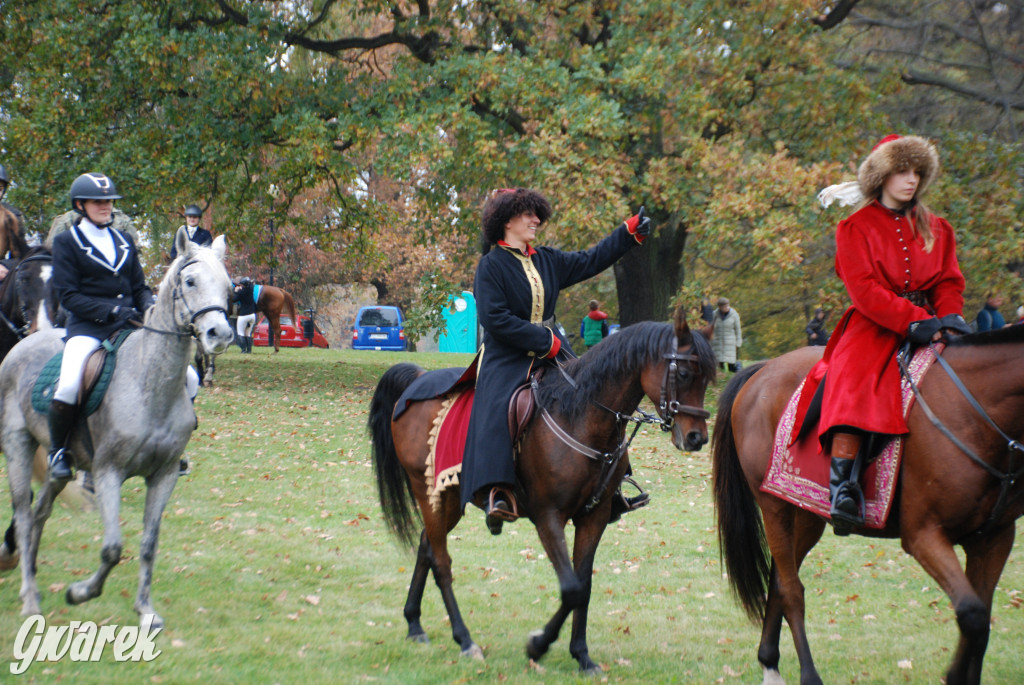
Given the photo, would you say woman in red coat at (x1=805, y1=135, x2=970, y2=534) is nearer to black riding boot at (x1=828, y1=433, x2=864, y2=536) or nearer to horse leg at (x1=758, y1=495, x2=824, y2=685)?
black riding boot at (x1=828, y1=433, x2=864, y2=536)

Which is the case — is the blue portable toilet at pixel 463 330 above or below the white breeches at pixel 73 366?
below

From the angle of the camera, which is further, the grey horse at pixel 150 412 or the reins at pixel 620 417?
the grey horse at pixel 150 412

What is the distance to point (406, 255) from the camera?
1734 inches

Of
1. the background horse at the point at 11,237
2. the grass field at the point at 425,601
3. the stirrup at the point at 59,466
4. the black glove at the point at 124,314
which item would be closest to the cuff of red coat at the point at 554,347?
the grass field at the point at 425,601

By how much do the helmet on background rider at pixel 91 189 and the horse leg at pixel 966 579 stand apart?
17.2 feet

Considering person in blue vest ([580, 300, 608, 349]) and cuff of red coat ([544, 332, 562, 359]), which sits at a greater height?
cuff of red coat ([544, 332, 562, 359])

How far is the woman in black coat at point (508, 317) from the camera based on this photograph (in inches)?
217

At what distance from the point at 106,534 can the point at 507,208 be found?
321cm

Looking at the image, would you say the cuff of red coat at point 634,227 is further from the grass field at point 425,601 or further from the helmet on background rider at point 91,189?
the helmet on background rider at point 91,189

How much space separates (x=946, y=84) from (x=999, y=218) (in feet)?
10.6

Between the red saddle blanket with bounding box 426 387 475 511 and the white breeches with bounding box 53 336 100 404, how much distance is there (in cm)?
227

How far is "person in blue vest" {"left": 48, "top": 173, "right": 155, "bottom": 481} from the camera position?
19.2 ft

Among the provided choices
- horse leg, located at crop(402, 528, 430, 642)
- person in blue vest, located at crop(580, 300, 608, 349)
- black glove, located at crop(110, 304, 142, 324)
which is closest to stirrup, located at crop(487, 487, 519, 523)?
horse leg, located at crop(402, 528, 430, 642)

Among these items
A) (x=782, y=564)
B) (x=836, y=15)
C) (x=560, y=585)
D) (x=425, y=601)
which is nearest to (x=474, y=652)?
(x=560, y=585)
